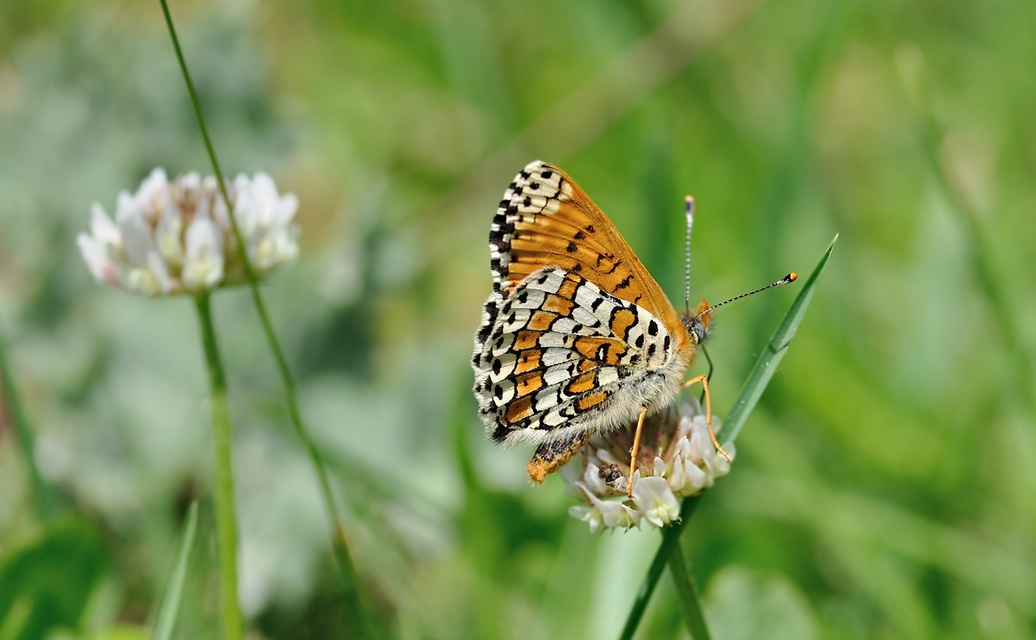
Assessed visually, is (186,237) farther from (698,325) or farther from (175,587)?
(698,325)

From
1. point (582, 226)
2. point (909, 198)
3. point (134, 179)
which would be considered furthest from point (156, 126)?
point (909, 198)

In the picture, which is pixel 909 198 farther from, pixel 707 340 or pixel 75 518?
pixel 75 518

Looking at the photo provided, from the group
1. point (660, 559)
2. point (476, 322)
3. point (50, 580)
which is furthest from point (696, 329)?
point (476, 322)

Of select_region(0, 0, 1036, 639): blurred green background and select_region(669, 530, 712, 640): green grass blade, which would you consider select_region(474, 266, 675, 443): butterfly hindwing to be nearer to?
select_region(669, 530, 712, 640): green grass blade

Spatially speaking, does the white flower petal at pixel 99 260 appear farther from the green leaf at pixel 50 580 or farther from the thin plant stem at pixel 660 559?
the thin plant stem at pixel 660 559

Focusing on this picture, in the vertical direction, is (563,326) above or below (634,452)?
above

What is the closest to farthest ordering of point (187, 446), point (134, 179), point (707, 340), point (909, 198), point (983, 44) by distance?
point (707, 340) → point (187, 446) → point (134, 179) → point (909, 198) → point (983, 44)
